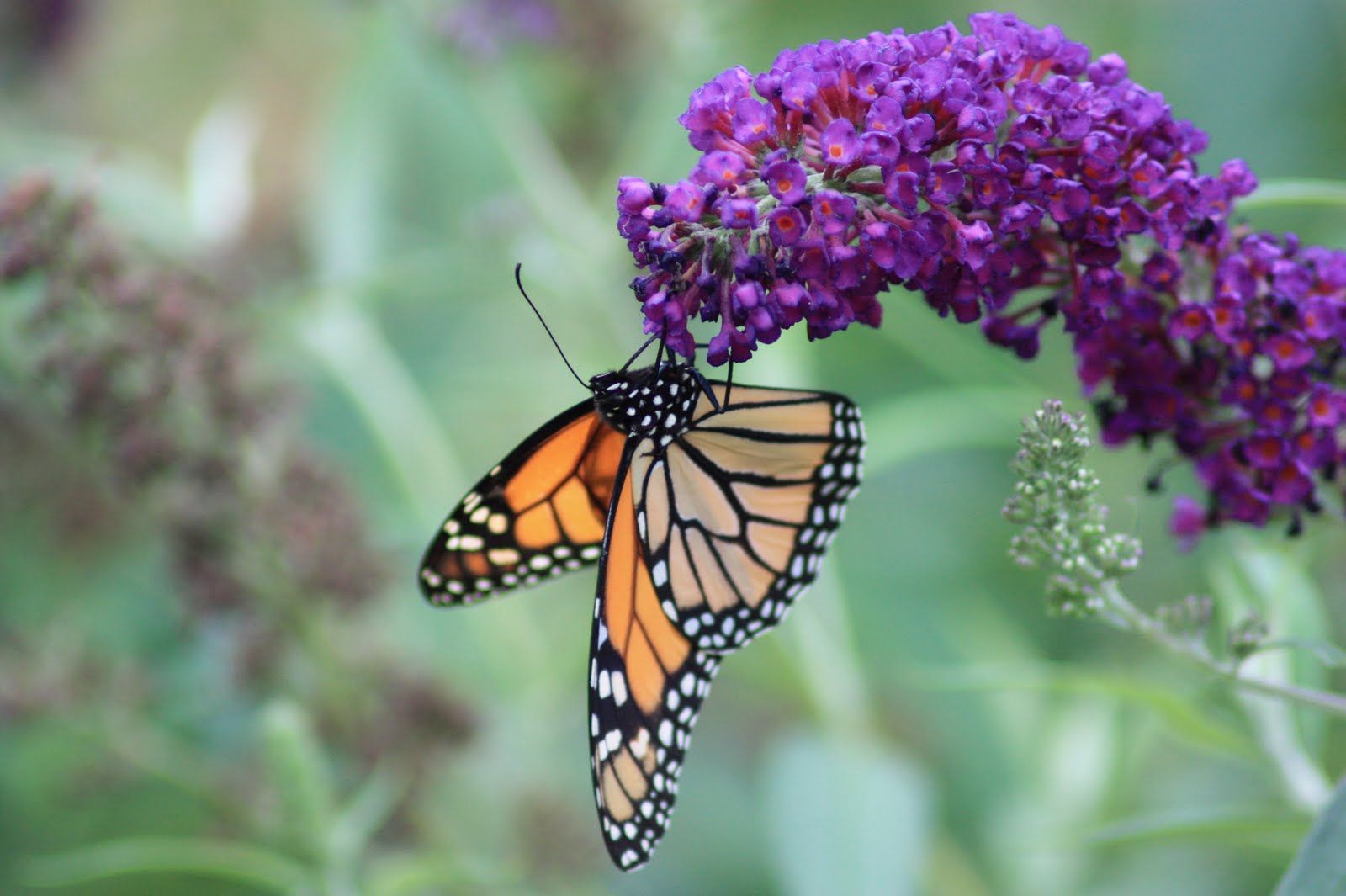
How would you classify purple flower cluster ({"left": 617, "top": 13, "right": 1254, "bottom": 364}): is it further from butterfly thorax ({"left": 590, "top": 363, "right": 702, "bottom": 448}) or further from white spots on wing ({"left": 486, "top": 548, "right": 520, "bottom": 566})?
white spots on wing ({"left": 486, "top": 548, "right": 520, "bottom": 566})

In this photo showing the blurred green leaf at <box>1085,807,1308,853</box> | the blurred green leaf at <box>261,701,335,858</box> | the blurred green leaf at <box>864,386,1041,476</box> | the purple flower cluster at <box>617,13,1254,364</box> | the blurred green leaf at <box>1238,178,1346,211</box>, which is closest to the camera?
the purple flower cluster at <box>617,13,1254,364</box>

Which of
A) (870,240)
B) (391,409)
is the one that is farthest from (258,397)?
(870,240)

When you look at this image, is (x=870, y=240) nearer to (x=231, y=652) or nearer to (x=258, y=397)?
(x=258, y=397)

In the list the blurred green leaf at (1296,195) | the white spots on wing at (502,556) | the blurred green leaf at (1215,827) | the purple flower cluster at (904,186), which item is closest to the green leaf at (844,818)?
the blurred green leaf at (1215,827)

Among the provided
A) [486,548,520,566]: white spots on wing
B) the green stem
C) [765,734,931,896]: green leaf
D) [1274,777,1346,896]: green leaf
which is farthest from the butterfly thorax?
[1274,777,1346,896]: green leaf

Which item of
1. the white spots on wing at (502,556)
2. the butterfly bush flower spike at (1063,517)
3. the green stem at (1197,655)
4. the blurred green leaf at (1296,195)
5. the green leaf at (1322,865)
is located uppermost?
the white spots on wing at (502,556)

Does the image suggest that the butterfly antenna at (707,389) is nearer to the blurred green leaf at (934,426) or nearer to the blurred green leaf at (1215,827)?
the blurred green leaf at (934,426)

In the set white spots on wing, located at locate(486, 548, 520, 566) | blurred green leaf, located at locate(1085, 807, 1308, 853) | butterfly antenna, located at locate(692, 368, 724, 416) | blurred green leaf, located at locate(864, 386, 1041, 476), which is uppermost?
blurred green leaf, located at locate(864, 386, 1041, 476)
